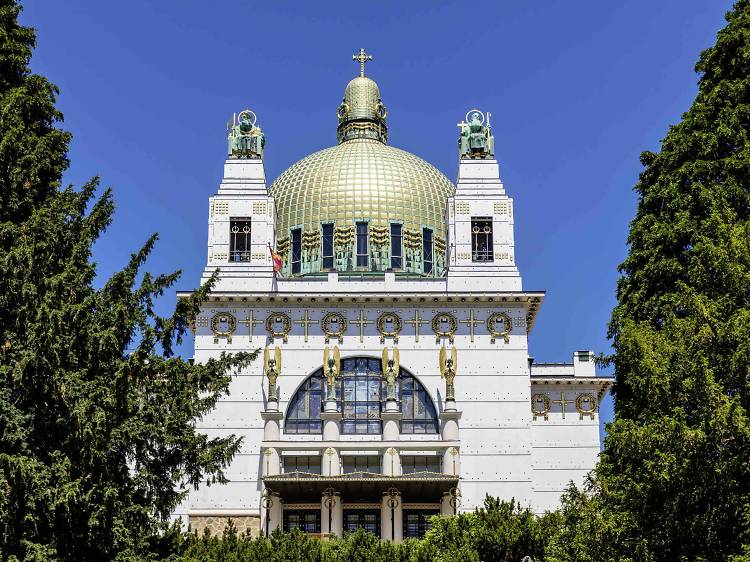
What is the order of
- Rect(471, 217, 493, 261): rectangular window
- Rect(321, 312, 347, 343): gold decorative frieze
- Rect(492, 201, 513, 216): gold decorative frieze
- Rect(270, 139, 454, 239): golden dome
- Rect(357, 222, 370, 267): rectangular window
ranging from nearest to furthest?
1. Rect(321, 312, 347, 343): gold decorative frieze
2. Rect(471, 217, 493, 261): rectangular window
3. Rect(492, 201, 513, 216): gold decorative frieze
4. Rect(357, 222, 370, 267): rectangular window
5. Rect(270, 139, 454, 239): golden dome

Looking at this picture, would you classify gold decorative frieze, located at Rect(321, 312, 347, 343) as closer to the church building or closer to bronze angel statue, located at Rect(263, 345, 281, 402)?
the church building

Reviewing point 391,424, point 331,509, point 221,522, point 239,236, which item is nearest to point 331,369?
point 391,424

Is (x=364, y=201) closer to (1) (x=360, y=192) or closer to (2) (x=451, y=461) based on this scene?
(1) (x=360, y=192)

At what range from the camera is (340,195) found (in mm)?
61938

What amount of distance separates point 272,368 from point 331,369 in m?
2.29

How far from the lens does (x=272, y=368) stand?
52.2 meters

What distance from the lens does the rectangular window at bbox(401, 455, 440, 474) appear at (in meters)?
51.2

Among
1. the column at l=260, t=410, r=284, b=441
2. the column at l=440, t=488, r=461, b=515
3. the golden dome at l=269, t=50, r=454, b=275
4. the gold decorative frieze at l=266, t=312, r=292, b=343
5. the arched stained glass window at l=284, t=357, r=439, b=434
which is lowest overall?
the column at l=440, t=488, r=461, b=515

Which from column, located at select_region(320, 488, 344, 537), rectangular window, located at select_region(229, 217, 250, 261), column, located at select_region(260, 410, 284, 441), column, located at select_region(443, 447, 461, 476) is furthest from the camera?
rectangular window, located at select_region(229, 217, 250, 261)

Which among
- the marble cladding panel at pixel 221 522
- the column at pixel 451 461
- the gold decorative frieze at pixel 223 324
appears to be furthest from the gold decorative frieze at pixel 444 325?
the marble cladding panel at pixel 221 522

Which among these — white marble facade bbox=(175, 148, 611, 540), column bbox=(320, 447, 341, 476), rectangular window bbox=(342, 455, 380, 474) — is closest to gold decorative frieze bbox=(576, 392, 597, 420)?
white marble facade bbox=(175, 148, 611, 540)

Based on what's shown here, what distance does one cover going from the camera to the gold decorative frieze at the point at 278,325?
2096 inches

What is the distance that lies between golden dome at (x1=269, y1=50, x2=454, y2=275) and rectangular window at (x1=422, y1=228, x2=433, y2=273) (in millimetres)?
60

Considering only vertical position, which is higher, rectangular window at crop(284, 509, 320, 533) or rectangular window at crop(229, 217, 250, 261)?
rectangular window at crop(229, 217, 250, 261)
